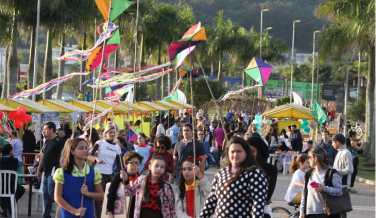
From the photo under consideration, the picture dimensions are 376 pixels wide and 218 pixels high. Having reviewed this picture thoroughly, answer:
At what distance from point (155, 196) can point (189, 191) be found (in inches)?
24.8

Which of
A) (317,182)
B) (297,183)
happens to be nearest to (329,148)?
(297,183)

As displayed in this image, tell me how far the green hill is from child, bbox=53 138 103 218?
129 metres

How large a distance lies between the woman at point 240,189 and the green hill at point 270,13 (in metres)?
130

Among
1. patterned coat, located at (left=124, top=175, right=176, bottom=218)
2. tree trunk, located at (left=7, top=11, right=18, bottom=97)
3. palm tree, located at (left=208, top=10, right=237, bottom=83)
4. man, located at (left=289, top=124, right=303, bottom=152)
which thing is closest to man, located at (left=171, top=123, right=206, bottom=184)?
patterned coat, located at (left=124, top=175, right=176, bottom=218)

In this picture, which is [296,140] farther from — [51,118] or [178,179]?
[178,179]

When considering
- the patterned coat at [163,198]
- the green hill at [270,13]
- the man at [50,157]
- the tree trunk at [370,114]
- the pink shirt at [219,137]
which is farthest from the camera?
the green hill at [270,13]

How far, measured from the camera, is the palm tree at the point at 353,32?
64.5ft

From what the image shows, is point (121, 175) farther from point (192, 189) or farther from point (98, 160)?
point (98, 160)

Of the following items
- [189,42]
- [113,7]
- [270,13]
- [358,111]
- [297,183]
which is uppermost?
[270,13]

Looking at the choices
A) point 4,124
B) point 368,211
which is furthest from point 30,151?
point 368,211

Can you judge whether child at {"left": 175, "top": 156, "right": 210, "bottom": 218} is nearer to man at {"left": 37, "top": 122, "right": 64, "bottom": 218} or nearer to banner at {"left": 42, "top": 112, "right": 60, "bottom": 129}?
man at {"left": 37, "top": 122, "right": 64, "bottom": 218}

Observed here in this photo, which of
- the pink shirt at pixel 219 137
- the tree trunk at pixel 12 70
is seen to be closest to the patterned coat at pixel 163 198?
the pink shirt at pixel 219 137

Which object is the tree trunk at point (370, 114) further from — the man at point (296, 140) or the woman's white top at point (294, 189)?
the woman's white top at point (294, 189)

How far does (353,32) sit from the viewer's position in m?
20.2
